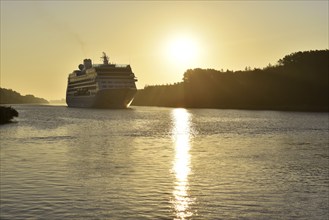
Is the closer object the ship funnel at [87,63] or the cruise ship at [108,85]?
the cruise ship at [108,85]

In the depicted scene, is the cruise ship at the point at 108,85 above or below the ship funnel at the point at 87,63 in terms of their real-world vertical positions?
below

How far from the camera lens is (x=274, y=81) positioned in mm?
185750

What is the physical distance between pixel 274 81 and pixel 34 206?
175m

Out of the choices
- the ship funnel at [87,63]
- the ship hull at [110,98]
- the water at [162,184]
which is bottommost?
the water at [162,184]

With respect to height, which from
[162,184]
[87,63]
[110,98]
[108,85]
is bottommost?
[162,184]

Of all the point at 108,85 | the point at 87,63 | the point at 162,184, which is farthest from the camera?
the point at 87,63

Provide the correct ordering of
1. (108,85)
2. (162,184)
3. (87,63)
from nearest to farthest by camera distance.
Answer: (162,184) → (108,85) → (87,63)

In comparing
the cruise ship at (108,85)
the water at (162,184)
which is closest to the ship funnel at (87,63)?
the cruise ship at (108,85)

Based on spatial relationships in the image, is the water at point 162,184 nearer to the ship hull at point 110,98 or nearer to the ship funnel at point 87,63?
the ship hull at point 110,98

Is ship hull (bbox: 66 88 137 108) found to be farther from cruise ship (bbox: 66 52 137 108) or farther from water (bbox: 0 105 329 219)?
water (bbox: 0 105 329 219)

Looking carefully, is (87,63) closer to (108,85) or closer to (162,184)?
(108,85)

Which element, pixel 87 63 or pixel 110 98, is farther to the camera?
pixel 87 63

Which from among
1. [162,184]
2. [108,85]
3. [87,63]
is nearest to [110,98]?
[108,85]

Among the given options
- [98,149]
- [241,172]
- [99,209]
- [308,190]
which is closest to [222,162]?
[241,172]
